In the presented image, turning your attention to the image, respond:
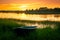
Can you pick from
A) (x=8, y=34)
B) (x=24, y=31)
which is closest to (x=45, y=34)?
(x=24, y=31)

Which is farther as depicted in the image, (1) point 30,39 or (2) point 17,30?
(2) point 17,30

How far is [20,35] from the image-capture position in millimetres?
16469

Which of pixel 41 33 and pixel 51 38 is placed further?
pixel 41 33

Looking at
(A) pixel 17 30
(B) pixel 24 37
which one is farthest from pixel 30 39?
(A) pixel 17 30

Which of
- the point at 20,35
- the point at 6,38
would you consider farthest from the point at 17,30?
the point at 6,38

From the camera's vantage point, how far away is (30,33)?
54.6ft

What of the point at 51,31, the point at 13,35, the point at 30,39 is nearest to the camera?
the point at 30,39

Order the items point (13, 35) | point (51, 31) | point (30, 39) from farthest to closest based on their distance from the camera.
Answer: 1. point (51, 31)
2. point (13, 35)
3. point (30, 39)

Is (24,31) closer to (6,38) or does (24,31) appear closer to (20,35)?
(20,35)

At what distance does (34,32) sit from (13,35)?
1.88m

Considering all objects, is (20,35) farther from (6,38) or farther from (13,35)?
(6,38)

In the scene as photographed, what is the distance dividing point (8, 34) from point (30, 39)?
2048 mm

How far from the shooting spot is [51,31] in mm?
17406

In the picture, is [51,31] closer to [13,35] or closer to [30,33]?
[30,33]
